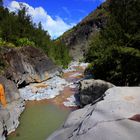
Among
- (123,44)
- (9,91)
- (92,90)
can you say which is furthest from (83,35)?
(9,91)

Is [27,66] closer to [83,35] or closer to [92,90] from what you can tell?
[92,90]

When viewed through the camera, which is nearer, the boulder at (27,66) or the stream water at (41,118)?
the stream water at (41,118)

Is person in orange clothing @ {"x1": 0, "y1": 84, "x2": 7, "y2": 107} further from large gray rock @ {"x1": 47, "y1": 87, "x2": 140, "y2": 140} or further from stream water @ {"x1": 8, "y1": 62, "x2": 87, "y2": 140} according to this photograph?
large gray rock @ {"x1": 47, "y1": 87, "x2": 140, "y2": 140}

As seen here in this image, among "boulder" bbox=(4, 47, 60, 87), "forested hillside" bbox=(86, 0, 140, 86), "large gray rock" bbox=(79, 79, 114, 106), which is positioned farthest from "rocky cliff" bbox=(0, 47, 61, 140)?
"forested hillside" bbox=(86, 0, 140, 86)

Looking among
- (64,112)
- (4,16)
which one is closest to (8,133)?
(64,112)

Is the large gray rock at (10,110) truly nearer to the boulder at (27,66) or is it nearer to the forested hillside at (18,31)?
the boulder at (27,66)

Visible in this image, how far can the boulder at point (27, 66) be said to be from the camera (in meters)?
32.7

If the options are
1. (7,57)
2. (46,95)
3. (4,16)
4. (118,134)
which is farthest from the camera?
(4,16)

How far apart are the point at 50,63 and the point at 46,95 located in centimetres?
1594

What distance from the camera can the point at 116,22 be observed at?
2877 cm

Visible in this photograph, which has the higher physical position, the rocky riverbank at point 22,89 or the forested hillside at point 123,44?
the forested hillside at point 123,44

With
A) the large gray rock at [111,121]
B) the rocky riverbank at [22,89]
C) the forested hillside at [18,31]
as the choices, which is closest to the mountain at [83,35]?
the forested hillside at [18,31]

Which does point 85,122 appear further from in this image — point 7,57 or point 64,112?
point 7,57

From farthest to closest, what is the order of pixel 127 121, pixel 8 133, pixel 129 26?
pixel 129 26 → pixel 8 133 → pixel 127 121
